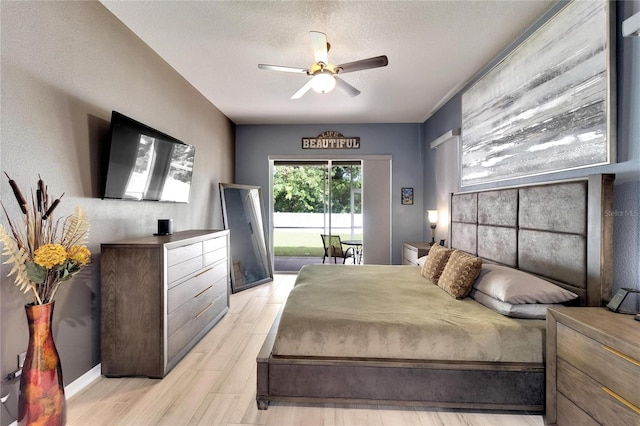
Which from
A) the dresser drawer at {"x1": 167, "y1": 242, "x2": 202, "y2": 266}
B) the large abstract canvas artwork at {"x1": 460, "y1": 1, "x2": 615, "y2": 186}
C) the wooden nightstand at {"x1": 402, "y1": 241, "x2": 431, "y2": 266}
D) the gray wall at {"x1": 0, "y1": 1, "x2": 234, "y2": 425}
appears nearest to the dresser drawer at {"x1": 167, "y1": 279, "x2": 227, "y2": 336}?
the gray wall at {"x1": 0, "y1": 1, "x2": 234, "y2": 425}

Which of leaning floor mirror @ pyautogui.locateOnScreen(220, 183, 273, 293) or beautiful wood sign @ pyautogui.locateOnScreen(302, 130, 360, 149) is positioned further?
beautiful wood sign @ pyautogui.locateOnScreen(302, 130, 360, 149)

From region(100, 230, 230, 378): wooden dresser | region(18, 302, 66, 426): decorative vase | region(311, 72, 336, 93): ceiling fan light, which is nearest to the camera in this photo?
region(18, 302, 66, 426): decorative vase

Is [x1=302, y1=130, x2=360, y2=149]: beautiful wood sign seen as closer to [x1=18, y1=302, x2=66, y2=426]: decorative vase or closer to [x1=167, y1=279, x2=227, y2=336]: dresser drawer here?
[x1=167, y1=279, x2=227, y2=336]: dresser drawer

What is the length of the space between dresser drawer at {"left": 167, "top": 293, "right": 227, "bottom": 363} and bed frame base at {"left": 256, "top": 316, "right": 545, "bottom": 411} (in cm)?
91

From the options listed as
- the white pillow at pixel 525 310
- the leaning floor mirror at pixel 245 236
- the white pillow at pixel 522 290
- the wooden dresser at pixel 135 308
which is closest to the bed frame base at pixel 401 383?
the white pillow at pixel 525 310

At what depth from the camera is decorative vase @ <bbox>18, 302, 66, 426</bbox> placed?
5.00ft

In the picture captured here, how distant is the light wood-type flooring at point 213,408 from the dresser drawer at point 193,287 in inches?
20.2

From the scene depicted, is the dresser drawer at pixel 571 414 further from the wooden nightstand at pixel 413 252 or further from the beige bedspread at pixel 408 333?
the wooden nightstand at pixel 413 252

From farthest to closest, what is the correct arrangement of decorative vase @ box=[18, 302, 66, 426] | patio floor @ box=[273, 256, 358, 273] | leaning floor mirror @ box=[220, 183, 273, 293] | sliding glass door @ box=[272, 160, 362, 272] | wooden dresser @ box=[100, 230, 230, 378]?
1. patio floor @ box=[273, 256, 358, 273]
2. sliding glass door @ box=[272, 160, 362, 272]
3. leaning floor mirror @ box=[220, 183, 273, 293]
4. wooden dresser @ box=[100, 230, 230, 378]
5. decorative vase @ box=[18, 302, 66, 426]

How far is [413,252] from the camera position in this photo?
426 cm

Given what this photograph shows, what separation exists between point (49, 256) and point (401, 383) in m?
2.08

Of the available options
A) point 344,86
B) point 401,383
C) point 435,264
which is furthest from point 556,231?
point 344,86

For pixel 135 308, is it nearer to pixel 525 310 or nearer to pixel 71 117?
pixel 71 117

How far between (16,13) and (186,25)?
1.09 meters
